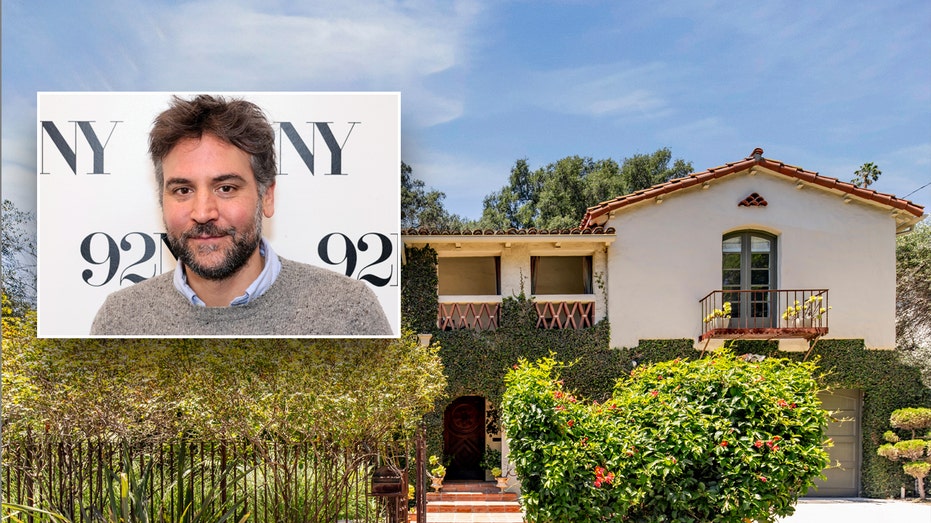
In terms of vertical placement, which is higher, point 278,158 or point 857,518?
point 278,158

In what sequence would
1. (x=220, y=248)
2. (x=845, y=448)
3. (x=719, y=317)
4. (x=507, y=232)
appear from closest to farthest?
(x=220, y=248), (x=507, y=232), (x=719, y=317), (x=845, y=448)

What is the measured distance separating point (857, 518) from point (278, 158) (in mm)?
11554

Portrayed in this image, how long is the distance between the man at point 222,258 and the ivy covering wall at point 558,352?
3582 millimetres

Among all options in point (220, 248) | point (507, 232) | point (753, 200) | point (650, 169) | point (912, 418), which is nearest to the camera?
point (220, 248)

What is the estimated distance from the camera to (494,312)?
39.9 ft

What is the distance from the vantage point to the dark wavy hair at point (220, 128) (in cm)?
810

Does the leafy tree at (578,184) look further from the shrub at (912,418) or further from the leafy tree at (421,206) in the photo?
the shrub at (912,418)

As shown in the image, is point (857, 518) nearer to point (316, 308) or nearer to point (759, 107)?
point (759, 107)

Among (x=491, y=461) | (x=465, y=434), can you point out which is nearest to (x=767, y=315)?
(x=491, y=461)

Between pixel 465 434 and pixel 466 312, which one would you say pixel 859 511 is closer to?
pixel 465 434

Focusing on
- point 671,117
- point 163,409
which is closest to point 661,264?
point 671,117

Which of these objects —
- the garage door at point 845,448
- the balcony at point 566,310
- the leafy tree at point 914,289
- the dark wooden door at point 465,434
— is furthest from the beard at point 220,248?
the leafy tree at point 914,289

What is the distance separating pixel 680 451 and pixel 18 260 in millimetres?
11812

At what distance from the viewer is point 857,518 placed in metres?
10.6
